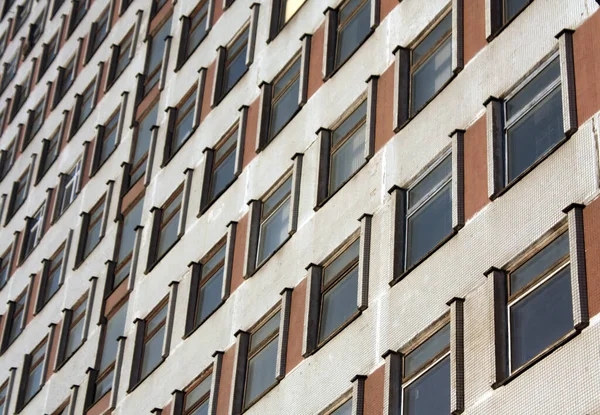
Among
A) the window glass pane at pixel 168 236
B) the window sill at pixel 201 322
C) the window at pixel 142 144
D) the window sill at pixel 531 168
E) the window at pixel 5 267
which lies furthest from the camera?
the window at pixel 5 267

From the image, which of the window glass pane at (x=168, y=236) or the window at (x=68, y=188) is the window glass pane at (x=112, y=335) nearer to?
the window glass pane at (x=168, y=236)

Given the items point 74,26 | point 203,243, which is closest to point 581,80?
point 203,243

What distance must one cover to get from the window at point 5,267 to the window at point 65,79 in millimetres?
5381

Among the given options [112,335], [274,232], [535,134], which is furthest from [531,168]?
[112,335]

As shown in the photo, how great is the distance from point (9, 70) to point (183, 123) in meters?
22.8

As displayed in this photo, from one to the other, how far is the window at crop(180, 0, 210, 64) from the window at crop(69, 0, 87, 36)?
11.5 metres

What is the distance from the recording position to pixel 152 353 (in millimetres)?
34531

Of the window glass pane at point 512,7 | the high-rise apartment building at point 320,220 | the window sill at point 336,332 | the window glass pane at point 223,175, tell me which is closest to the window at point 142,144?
the high-rise apartment building at point 320,220

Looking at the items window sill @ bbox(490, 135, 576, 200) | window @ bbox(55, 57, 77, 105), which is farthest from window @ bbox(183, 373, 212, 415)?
window @ bbox(55, 57, 77, 105)

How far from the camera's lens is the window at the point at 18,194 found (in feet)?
166

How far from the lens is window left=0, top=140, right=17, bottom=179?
176 ft

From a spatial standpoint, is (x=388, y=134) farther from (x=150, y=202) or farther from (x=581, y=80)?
(x=150, y=202)

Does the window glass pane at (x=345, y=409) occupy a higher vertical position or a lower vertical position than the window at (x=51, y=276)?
lower

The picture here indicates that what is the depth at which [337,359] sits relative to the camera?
26203 mm
